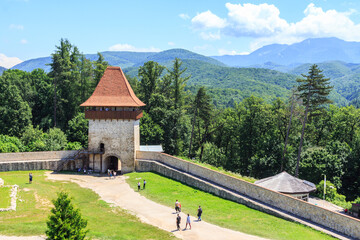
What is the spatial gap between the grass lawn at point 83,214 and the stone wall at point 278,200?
27.5ft

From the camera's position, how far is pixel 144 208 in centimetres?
2195

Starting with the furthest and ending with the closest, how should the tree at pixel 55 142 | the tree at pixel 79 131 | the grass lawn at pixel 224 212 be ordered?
the tree at pixel 79 131 < the tree at pixel 55 142 < the grass lawn at pixel 224 212

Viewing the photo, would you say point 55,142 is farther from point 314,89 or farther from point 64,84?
point 314,89

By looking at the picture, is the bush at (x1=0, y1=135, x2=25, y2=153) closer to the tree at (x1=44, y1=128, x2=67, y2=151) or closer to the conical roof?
the tree at (x1=44, y1=128, x2=67, y2=151)

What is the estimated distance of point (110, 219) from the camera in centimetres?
1919

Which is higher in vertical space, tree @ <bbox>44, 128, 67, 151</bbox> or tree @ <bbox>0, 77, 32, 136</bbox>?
tree @ <bbox>0, 77, 32, 136</bbox>

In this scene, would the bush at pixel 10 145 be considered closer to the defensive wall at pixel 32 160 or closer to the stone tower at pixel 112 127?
the defensive wall at pixel 32 160

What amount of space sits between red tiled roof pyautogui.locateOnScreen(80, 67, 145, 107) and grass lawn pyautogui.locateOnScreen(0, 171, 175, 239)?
30.3 ft

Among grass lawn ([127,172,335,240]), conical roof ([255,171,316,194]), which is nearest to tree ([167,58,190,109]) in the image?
grass lawn ([127,172,335,240])

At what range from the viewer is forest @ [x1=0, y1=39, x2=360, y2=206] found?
3650cm

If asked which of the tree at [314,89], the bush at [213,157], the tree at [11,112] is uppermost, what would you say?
the tree at [314,89]

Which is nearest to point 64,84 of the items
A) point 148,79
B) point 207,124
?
point 148,79

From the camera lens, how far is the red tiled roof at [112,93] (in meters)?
31.7

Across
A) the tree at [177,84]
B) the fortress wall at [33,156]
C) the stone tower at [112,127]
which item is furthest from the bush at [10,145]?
the tree at [177,84]
